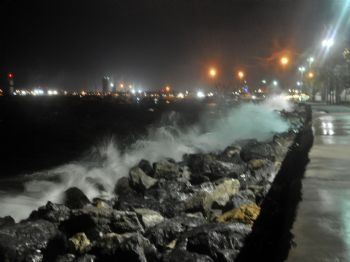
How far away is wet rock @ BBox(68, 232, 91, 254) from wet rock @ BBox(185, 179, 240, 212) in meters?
2.51

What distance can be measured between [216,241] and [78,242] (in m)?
2.67

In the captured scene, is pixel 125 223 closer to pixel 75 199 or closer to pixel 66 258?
pixel 66 258

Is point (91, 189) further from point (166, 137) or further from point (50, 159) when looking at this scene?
point (50, 159)

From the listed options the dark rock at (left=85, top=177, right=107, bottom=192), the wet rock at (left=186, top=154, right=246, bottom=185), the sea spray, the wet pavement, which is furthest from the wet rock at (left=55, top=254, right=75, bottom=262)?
the dark rock at (left=85, top=177, right=107, bottom=192)

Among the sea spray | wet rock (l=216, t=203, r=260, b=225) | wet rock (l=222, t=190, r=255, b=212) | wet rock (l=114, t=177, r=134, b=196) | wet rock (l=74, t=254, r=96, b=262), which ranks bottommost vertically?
the sea spray

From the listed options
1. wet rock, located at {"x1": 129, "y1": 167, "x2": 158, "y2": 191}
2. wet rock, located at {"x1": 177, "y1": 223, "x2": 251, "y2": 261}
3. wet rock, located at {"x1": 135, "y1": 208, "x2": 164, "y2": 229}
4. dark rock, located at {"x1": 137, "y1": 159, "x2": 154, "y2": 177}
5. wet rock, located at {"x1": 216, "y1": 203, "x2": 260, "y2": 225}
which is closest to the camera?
wet rock, located at {"x1": 177, "y1": 223, "x2": 251, "y2": 261}

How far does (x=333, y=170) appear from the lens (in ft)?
34.6

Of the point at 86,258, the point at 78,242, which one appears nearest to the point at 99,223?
the point at 78,242

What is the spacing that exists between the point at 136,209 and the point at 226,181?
253 cm

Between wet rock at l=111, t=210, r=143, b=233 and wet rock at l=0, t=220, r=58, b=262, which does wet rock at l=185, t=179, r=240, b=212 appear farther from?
wet rock at l=0, t=220, r=58, b=262

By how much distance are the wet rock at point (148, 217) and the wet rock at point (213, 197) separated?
830 millimetres

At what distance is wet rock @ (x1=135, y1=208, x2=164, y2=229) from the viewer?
354 inches

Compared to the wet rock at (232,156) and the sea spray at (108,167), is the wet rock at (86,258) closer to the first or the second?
the sea spray at (108,167)

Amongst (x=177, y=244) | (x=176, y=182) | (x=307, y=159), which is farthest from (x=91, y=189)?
(x=177, y=244)
